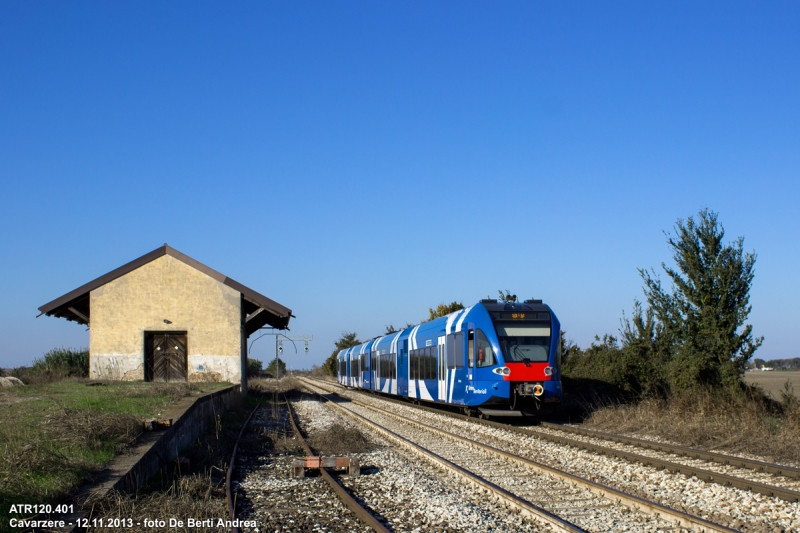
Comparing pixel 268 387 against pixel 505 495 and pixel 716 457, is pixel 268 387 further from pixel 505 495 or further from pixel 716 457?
pixel 505 495

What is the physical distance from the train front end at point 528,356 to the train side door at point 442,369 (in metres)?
3.57

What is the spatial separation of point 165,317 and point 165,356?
1.49m

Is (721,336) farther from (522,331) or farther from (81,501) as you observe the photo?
(81,501)

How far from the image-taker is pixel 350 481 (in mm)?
9992

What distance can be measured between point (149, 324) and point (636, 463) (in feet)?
68.7

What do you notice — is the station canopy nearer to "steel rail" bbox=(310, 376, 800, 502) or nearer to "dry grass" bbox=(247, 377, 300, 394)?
"dry grass" bbox=(247, 377, 300, 394)

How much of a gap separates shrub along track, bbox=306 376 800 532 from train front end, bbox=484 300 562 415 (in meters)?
2.27

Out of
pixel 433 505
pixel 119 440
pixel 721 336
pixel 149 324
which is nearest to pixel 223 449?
pixel 119 440

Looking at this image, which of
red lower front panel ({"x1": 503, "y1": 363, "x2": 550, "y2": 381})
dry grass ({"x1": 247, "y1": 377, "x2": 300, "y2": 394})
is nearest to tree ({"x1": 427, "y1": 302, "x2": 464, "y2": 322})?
dry grass ({"x1": 247, "y1": 377, "x2": 300, "y2": 394})

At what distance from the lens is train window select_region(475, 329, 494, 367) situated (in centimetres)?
1727

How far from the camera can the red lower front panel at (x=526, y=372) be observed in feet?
55.2

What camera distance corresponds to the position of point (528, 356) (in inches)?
674

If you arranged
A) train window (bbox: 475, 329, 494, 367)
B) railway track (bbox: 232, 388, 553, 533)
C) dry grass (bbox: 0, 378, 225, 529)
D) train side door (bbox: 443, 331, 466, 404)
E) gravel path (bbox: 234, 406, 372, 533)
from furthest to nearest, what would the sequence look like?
train side door (bbox: 443, 331, 466, 404) < train window (bbox: 475, 329, 494, 367) < gravel path (bbox: 234, 406, 372, 533) < railway track (bbox: 232, 388, 553, 533) < dry grass (bbox: 0, 378, 225, 529)

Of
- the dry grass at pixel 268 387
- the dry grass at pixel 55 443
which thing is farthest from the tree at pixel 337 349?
the dry grass at pixel 55 443
